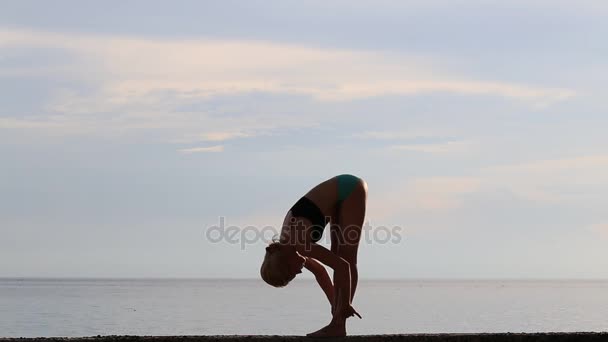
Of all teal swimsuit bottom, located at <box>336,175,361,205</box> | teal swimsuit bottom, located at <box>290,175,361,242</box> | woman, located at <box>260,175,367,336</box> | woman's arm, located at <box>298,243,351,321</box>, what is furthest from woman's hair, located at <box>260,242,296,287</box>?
teal swimsuit bottom, located at <box>336,175,361,205</box>

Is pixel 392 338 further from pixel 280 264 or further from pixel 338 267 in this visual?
pixel 280 264

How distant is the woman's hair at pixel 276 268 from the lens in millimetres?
7711

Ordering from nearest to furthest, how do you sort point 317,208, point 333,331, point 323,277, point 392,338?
point 392,338 → point 333,331 → point 317,208 → point 323,277

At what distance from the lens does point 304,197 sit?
7.92m

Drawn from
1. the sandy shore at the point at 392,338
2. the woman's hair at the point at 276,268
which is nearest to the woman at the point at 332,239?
the woman's hair at the point at 276,268

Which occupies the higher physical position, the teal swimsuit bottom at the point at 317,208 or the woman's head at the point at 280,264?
the teal swimsuit bottom at the point at 317,208

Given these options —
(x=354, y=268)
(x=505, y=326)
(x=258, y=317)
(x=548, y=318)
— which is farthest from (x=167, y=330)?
(x=354, y=268)

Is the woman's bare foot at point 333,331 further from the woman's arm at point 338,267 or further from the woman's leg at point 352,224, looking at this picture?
the woman's leg at point 352,224

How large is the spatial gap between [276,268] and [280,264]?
0.04 metres

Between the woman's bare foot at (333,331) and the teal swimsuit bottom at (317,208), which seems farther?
the teal swimsuit bottom at (317,208)

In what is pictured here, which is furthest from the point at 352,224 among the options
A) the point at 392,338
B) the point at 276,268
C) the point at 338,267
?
the point at 392,338

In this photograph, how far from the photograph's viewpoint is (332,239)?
26.7 feet

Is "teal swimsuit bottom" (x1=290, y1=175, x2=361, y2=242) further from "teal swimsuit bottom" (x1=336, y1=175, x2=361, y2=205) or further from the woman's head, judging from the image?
the woman's head

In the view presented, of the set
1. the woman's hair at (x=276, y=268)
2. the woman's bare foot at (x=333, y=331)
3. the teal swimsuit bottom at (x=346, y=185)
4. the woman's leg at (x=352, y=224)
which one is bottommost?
the woman's bare foot at (x=333, y=331)
